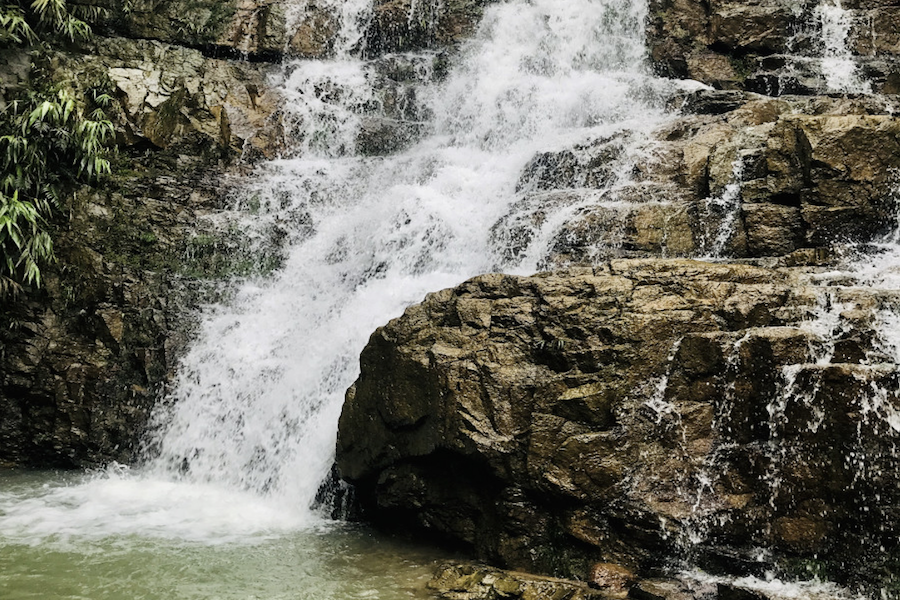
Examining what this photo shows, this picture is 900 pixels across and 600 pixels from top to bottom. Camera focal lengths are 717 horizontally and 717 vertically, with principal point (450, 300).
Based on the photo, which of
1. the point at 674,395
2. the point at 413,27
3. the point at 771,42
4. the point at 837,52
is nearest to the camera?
the point at 674,395

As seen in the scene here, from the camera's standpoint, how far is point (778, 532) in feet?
17.7

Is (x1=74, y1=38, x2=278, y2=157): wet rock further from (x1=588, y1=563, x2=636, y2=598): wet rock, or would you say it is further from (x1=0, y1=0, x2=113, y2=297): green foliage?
(x1=588, y1=563, x2=636, y2=598): wet rock

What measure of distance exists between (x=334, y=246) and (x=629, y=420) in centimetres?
760

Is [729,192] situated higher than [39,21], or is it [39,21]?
[39,21]

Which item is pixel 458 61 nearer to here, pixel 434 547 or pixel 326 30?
pixel 326 30

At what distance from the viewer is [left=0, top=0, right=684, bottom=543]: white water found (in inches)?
332

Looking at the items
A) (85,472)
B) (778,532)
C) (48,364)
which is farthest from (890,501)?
(48,364)

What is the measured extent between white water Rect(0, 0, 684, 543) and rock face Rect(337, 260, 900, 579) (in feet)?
6.29

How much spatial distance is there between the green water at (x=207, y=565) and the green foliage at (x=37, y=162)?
14.8ft

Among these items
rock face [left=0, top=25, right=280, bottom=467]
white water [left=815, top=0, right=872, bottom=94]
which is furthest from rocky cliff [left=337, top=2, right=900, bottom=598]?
white water [left=815, top=0, right=872, bottom=94]

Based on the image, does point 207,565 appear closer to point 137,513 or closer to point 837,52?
point 137,513

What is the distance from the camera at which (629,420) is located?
20.0ft

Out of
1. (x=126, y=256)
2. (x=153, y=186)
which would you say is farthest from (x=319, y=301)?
(x=153, y=186)

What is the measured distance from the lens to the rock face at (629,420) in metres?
5.35
